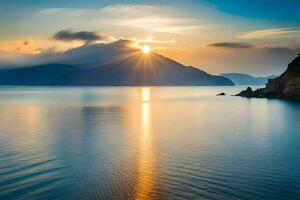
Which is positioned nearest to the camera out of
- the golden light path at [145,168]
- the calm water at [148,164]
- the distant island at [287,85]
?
the calm water at [148,164]

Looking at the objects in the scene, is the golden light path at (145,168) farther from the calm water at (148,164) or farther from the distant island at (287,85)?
the distant island at (287,85)

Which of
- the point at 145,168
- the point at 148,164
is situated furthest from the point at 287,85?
the point at 145,168

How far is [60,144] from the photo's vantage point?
56438mm

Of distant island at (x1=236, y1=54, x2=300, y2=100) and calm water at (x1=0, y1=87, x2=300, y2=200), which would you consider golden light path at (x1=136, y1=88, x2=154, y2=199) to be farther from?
distant island at (x1=236, y1=54, x2=300, y2=100)

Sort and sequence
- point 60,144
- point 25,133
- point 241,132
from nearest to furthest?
1. point 60,144
2. point 25,133
3. point 241,132

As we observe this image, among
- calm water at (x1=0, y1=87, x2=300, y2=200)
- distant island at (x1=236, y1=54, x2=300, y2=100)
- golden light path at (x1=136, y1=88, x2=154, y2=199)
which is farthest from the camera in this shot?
distant island at (x1=236, y1=54, x2=300, y2=100)

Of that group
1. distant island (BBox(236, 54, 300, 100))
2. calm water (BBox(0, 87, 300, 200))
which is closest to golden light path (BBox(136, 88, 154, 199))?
calm water (BBox(0, 87, 300, 200))

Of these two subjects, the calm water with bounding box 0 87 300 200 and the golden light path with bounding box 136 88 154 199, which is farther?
the golden light path with bounding box 136 88 154 199

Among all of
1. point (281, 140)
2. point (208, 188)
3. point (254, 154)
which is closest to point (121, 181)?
point (208, 188)

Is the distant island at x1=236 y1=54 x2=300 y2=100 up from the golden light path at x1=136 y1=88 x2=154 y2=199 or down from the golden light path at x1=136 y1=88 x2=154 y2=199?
up

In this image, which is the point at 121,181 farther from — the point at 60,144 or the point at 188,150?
the point at 60,144

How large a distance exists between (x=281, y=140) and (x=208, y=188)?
3423cm

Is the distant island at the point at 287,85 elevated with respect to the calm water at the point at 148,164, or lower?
elevated

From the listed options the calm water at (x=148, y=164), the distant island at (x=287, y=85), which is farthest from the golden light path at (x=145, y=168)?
the distant island at (x=287, y=85)
